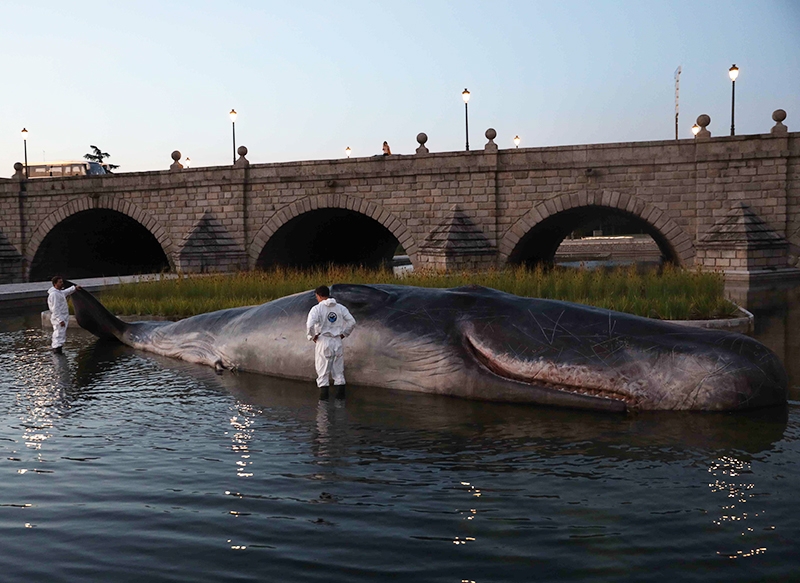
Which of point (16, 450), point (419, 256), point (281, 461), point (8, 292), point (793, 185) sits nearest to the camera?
point (281, 461)

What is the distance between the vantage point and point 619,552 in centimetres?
409

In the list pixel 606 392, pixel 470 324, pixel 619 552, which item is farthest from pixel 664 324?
pixel 619 552

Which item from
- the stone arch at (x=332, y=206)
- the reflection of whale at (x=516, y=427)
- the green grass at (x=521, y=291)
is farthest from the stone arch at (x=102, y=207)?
the reflection of whale at (x=516, y=427)

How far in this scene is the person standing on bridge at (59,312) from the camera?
452 inches

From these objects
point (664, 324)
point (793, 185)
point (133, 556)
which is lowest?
point (133, 556)

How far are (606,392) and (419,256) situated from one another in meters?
22.2

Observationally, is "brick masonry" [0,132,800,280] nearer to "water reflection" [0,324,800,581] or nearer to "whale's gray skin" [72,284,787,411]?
"whale's gray skin" [72,284,787,411]

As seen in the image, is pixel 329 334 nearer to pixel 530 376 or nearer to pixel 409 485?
pixel 530 376

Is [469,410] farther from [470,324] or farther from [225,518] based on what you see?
[225,518]

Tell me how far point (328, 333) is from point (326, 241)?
30148mm

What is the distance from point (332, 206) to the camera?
30.7 meters

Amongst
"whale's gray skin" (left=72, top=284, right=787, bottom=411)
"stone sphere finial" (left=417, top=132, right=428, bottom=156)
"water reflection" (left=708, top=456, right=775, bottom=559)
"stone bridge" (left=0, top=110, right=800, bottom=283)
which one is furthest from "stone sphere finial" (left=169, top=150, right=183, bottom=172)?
"water reflection" (left=708, top=456, right=775, bottom=559)

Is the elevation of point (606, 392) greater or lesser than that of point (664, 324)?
lesser

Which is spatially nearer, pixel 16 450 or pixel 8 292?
pixel 16 450
